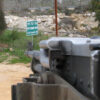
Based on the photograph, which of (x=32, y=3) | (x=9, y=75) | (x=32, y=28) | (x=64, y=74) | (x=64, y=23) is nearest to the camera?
(x=64, y=74)

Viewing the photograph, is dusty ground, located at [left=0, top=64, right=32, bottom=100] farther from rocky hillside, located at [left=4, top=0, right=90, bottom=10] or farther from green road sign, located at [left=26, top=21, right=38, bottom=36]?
rocky hillside, located at [left=4, top=0, right=90, bottom=10]

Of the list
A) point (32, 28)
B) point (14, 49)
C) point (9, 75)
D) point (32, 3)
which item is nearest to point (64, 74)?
point (9, 75)

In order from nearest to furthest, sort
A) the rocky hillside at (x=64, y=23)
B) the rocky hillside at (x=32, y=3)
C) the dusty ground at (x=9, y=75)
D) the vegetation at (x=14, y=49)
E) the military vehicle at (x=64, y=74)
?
the military vehicle at (x=64, y=74) → the dusty ground at (x=9, y=75) → the vegetation at (x=14, y=49) → the rocky hillside at (x=64, y=23) → the rocky hillside at (x=32, y=3)

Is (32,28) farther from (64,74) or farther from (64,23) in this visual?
(64,23)

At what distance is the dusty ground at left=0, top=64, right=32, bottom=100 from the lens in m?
9.67

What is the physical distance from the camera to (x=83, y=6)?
56.8 metres

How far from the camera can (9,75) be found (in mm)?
→ 12750

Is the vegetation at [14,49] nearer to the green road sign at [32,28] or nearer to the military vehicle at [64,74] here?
the green road sign at [32,28]

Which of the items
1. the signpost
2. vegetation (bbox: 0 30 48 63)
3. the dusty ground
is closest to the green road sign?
the signpost

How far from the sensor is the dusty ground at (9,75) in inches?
381

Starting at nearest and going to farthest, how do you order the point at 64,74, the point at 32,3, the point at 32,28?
the point at 64,74 → the point at 32,28 → the point at 32,3

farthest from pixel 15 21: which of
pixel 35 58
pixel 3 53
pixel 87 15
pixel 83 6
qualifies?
pixel 35 58

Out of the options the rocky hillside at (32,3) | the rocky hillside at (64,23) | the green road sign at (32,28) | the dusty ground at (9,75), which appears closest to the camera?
the dusty ground at (9,75)

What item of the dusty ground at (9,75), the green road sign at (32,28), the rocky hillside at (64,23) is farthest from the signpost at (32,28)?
the rocky hillside at (64,23)
